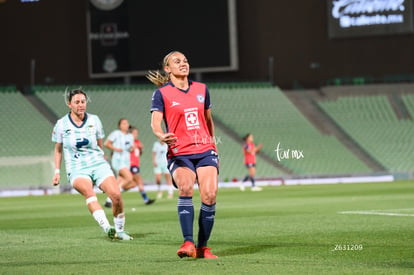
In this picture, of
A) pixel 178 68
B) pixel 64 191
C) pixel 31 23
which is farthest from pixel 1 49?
pixel 178 68

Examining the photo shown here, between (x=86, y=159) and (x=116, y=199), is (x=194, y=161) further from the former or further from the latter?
(x=86, y=159)

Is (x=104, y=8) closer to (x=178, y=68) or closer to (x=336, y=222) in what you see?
(x=336, y=222)

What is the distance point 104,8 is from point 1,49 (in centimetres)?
642

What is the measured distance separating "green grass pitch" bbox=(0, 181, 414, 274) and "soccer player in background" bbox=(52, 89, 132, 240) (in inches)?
22.8

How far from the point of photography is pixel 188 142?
9875 mm

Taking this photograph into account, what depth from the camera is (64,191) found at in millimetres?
37469

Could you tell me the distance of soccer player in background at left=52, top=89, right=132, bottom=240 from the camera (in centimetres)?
1281

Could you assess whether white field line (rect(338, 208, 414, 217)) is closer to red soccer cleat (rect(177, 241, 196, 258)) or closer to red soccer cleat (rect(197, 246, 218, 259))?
red soccer cleat (rect(197, 246, 218, 259))

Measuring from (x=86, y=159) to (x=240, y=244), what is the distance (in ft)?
9.53

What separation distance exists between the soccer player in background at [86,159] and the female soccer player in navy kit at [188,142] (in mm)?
2990

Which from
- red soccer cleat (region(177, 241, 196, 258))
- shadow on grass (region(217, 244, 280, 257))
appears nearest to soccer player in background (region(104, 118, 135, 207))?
shadow on grass (region(217, 244, 280, 257))

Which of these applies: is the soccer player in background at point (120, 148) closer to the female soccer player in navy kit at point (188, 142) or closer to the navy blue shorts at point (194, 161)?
the female soccer player in navy kit at point (188, 142)

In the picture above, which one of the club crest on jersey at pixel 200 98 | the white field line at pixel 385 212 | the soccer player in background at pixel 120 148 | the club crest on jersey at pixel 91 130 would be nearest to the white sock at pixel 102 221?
the club crest on jersey at pixel 91 130

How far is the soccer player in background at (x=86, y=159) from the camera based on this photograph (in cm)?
1281
